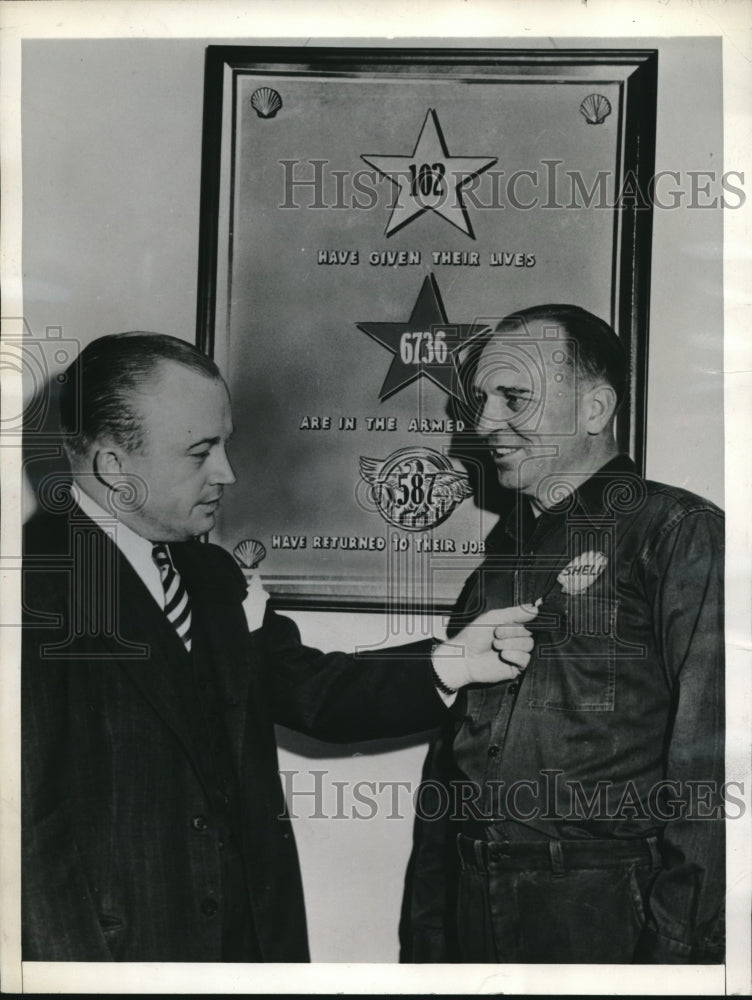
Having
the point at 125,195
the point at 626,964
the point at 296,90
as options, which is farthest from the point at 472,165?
the point at 626,964

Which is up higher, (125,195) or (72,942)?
(125,195)

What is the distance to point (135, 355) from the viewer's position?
7.63 ft

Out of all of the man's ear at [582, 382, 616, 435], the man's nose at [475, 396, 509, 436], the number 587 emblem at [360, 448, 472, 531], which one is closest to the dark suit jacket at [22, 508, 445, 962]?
the number 587 emblem at [360, 448, 472, 531]

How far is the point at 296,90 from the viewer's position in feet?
7.71

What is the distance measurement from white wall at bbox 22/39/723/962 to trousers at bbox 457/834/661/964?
0.19 metres

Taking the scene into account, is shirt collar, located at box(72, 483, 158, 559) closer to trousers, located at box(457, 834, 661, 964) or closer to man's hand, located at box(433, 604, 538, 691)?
man's hand, located at box(433, 604, 538, 691)

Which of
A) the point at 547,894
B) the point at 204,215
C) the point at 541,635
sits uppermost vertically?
the point at 204,215

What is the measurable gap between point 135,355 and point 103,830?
114cm

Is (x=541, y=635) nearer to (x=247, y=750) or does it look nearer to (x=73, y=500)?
(x=247, y=750)

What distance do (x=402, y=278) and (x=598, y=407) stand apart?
567 millimetres

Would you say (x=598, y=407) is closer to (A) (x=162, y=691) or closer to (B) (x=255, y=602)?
(B) (x=255, y=602)

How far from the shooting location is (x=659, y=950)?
2277 millimetres

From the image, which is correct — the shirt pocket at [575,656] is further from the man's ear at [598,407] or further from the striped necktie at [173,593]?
the striped necktie at [173,593]

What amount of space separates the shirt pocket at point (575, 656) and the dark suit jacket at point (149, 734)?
0.86 feet
